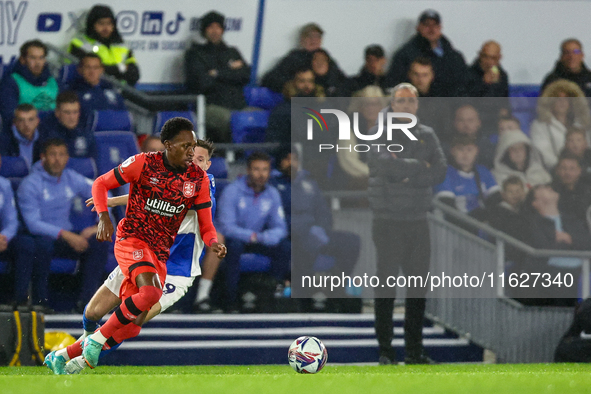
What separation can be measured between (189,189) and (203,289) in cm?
286

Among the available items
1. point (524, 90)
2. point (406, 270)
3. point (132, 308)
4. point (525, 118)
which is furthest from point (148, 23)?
point (132, 308)

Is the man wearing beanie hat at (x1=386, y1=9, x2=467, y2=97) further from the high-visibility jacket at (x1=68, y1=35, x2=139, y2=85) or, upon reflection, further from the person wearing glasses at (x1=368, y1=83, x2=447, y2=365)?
the high-visibility jacket at (x1=68, y1=35, x2=139, y2=85)

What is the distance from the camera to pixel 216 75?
919cm

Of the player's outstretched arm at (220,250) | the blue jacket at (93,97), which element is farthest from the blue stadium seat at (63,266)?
the player's outstretched arm at (220,250)

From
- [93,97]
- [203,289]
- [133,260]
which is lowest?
[203,289]

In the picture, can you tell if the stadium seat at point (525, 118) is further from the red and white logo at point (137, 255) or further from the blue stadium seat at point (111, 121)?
the red and white logo at point (137, 255)

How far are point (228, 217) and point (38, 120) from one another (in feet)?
6.97

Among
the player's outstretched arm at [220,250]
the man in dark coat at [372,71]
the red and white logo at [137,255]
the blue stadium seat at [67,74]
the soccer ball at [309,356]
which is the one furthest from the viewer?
the man in dark coat at [372,71]

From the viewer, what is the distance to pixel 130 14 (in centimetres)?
930

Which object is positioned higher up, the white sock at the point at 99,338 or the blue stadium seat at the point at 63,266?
the blue stadium seat at the point at 63,266

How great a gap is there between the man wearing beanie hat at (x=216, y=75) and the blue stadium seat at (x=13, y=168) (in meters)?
2.02

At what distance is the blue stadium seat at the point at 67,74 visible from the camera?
8805 mm

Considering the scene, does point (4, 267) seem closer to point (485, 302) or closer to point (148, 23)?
point (148, 23)

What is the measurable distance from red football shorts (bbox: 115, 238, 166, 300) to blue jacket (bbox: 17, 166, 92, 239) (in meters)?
2.61
